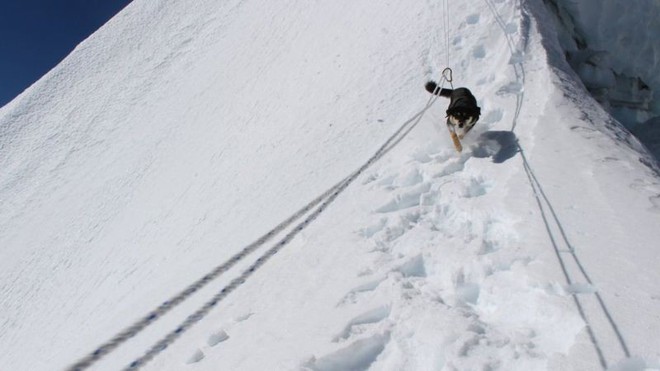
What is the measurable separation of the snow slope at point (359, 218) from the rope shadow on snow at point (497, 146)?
28mm

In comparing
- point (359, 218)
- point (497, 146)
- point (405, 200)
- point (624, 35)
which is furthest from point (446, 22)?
point (359, 218)

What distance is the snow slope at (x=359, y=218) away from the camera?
2.91 meters

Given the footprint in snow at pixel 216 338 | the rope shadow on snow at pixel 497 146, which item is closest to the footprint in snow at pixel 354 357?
the footprint in snow at pixel 216 338

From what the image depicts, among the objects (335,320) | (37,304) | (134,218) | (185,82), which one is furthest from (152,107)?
(335,320)

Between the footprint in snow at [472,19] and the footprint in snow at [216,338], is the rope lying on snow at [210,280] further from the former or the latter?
the footprint in snow at [472,19]

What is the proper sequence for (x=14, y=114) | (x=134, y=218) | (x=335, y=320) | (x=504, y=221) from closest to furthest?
(x=335, y=320), (x=504, y=221), (x=134, y=218), (x=14, y=114)

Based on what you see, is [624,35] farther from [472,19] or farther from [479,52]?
[479,52]

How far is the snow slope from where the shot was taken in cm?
291

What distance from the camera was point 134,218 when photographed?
865 cm

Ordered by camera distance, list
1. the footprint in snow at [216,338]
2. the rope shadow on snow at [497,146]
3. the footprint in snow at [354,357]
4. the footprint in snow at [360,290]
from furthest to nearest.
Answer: the rope shadow on snow at [497,146], the footprint in snow at [216,338], the footprint in snow at [360,290], the footprint in snow at [354,357]

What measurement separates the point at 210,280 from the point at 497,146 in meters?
3.15

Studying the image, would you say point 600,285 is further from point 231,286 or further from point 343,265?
point 231,286

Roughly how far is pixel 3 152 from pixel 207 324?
13.5m

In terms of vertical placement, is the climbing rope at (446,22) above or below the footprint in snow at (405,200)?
above
